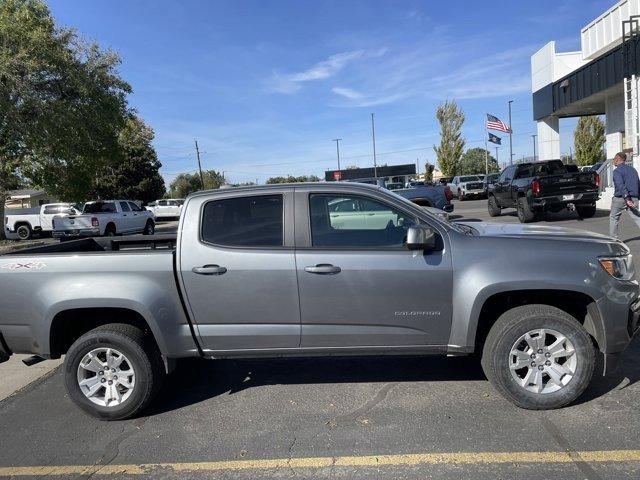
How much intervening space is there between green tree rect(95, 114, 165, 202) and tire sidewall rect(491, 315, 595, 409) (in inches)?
1634

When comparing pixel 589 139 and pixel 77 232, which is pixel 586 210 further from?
pixel 589 139

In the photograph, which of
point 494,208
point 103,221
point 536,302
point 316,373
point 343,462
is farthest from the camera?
point 103,221

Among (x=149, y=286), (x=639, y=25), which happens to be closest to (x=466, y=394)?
(x=149, y=286)

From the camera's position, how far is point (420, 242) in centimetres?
394

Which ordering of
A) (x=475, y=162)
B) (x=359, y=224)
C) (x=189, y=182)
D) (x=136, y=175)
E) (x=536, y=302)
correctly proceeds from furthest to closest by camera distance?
(x=475, y=162)
(x=189, y=182)
(x=136, y=175)
(x=359, y=224)
(x=536, y=302)

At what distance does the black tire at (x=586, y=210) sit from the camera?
1619 cm

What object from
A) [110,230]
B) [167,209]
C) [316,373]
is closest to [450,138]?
[167,209]

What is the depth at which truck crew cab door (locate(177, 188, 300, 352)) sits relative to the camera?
4.13 meters

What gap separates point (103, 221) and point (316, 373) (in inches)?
741

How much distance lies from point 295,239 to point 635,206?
841cm

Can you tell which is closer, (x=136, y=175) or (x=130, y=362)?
(x=130, y=362)

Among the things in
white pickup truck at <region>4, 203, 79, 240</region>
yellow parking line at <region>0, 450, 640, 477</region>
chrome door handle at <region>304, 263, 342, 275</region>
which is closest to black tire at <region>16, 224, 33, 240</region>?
white pickup truck at <region>4, 203, 79, 240</region>

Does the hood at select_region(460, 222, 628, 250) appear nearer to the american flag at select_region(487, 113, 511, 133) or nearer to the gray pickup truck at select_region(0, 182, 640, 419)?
the gray pickup truck at select_region(0, 182, 640, 419)

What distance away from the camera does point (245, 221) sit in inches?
170
